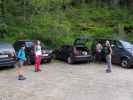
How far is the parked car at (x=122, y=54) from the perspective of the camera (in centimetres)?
1719

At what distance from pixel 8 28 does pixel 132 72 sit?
12256mm

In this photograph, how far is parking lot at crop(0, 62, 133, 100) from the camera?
10795 millimetres

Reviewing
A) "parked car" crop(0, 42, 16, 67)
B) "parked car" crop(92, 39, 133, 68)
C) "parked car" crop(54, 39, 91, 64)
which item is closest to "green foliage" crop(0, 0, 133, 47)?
"parked car" crop(54, 39, 91, 64)

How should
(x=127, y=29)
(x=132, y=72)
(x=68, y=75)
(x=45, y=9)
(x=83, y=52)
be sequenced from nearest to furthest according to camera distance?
(x=68, y=75), (x=132, y=72), (x=83, y=52), (x=45, y=9), (x=127, y=29)

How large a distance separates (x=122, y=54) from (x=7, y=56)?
650 centimetres

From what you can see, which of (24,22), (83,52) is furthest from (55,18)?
(83,52)

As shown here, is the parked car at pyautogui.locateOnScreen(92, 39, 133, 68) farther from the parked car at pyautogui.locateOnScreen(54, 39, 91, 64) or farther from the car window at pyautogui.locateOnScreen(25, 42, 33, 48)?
the car window at pyautogui.locateOnScreen(25, 42, 33, 48)

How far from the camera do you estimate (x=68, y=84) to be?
12773mm

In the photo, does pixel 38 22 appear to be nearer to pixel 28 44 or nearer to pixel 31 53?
pixel 28 44

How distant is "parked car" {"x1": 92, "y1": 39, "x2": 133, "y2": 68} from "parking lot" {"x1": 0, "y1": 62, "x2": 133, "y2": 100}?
55 centimetres

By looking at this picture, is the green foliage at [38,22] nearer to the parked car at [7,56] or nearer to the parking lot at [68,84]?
the parking lot at [68,84]

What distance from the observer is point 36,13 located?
77.6 feet

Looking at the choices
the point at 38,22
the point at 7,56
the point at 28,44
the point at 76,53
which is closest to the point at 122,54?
the point at 76,53

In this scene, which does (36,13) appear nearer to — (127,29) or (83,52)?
(83,52)
